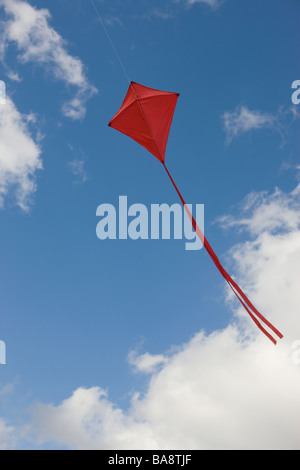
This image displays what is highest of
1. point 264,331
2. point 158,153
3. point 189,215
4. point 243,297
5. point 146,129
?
point 146,129

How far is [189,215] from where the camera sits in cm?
759

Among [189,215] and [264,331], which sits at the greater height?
[189,215]

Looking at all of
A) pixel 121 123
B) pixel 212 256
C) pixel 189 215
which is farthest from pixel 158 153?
pixel 212 256

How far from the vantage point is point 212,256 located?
7.18m

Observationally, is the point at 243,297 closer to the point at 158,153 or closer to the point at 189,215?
the point at 189,215
